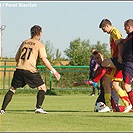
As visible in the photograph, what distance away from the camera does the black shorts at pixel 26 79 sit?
1030 centimetres

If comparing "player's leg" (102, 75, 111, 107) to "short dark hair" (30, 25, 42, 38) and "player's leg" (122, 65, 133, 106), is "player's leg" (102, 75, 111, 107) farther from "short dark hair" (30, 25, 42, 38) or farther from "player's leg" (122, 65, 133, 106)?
"short dark hair" (30, 25, 42, 38)

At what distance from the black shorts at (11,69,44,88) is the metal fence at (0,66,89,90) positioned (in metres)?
12.9

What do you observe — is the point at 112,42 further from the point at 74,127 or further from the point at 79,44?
the point at 79,44

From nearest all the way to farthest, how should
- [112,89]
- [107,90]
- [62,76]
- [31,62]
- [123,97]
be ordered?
[31,62]
[123,97]
[107,90]
[112,89]
[62,76]

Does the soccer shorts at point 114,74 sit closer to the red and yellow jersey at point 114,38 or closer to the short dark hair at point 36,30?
the red and yellow jersey at point 114,38

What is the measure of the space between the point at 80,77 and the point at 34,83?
45.8ft

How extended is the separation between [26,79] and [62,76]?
13914mm

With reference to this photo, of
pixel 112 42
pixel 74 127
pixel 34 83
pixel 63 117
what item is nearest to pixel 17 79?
pixel 34 83

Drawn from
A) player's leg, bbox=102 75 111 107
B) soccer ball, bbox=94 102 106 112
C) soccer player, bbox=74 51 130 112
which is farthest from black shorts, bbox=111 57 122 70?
soccer ball, bbox=94 102 106 112

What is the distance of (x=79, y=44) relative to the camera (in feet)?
167

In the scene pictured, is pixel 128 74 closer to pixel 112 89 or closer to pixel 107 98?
pixel 107 98

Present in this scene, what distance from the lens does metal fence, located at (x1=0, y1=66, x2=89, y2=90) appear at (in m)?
23.7

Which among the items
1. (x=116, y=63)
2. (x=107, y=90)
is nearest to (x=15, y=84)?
(x=116, y=63)

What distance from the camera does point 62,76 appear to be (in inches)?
954
